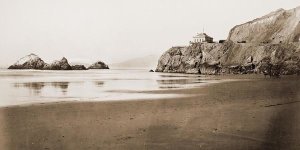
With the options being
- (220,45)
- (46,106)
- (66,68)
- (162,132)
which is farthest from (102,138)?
(66,68)

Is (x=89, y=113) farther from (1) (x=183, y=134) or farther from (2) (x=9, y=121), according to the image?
(1) (x=183, y=134)

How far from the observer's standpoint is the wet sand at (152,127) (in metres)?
5.43

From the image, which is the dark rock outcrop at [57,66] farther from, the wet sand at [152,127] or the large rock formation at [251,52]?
the wet sand at [152,127]

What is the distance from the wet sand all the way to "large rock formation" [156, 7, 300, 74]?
2371 cm

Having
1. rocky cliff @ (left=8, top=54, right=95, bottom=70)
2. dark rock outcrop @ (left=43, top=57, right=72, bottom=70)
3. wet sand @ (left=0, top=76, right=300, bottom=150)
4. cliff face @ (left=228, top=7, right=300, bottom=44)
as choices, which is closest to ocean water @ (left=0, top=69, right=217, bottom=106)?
wet sand @ (left=0, top=76, right=300, bottom=150)

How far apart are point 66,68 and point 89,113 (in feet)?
179

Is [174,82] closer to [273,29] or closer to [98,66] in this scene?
[273,29]

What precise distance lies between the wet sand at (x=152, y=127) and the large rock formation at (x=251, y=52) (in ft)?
77.8

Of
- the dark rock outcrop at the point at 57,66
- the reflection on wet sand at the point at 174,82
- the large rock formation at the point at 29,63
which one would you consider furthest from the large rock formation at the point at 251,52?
the large rock formation at the point at 29,63

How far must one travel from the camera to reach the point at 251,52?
42844 mm

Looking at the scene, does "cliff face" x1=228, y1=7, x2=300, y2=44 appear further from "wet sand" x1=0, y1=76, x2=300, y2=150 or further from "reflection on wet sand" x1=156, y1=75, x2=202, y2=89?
"wet sand" x1=0, y1=76, x2=300, y2=150

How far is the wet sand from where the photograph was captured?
5.43 meters

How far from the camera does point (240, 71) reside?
40.6 meters

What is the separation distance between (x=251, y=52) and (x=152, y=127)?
38461 millimetres
